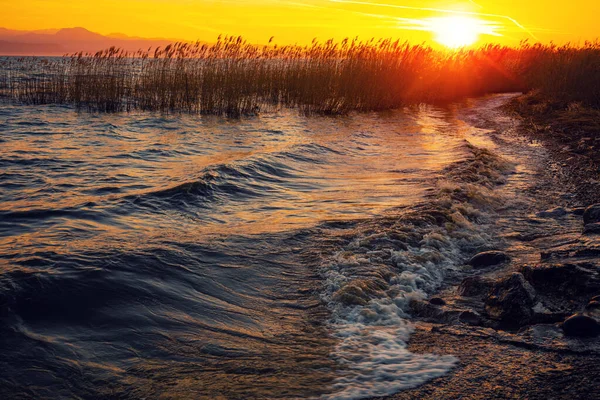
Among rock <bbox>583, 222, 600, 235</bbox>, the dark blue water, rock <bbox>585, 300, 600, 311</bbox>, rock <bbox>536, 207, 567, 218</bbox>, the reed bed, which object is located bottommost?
the dark blue water

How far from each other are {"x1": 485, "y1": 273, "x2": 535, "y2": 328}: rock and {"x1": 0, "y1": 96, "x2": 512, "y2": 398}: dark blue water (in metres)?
0.65

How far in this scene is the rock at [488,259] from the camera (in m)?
5.58

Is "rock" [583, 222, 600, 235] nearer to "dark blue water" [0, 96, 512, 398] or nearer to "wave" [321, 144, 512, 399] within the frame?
"wave" [321, 144, 512, 399]

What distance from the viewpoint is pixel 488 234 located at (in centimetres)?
667

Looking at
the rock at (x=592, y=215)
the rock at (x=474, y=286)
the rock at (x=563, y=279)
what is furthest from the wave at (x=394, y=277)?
the rock at (x=592, y=215)

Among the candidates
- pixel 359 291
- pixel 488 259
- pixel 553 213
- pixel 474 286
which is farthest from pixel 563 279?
pixel 553 213

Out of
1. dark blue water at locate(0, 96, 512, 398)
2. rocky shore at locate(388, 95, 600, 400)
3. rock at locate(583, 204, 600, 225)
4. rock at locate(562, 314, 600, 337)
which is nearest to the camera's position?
rocky shore at locate(388, 95, 600, 400)

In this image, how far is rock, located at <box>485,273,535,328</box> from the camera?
13.8 ft

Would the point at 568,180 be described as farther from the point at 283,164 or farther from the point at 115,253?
the point at 115,253

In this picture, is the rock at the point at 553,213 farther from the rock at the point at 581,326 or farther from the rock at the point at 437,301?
the rock at the point at 581,326

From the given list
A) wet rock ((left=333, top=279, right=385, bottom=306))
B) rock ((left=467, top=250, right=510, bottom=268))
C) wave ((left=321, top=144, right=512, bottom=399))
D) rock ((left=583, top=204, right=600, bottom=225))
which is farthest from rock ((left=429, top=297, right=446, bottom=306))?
rock ((left=583, top=204, right=600, bottom=225))

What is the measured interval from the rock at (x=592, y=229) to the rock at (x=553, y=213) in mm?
882

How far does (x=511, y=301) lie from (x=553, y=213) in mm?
3614

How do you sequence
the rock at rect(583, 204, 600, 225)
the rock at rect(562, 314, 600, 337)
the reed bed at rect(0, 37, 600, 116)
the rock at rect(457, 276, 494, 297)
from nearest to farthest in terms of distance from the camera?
the rock at rect(562, 314, 600, 337), the rock at rect(457, 276, 494, 297), the rock at rect(583, 204, 600, 225), the reed bed at rect(0, 37, 600, 116)
